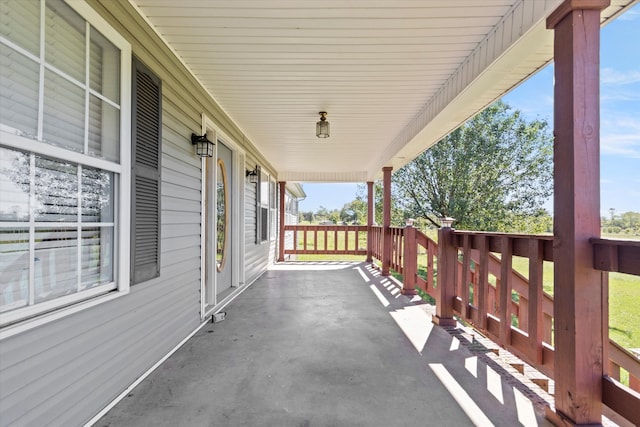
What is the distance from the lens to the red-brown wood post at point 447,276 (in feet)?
10.7

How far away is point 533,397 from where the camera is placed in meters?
2.00

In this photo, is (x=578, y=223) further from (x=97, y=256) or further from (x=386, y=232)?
(x=386, y=232)

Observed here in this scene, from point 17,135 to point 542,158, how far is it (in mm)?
13140

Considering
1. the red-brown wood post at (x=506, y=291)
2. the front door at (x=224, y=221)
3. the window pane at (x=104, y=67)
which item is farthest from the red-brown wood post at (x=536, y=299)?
the front door at (x=224, y=221)

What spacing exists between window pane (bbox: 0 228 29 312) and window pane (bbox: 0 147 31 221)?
7cm

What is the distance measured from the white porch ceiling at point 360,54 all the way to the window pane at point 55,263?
164 cm

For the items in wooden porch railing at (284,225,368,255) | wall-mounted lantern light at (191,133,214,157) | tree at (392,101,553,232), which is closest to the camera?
wall-mounted lantern light at (191,133,214,157)

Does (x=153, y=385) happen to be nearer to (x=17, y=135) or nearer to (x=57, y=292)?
(x=57, y=292)

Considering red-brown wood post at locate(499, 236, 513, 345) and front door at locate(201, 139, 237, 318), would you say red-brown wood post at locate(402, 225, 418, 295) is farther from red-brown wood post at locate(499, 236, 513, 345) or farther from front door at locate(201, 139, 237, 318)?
front door at locate(201, 139, 237, 318)

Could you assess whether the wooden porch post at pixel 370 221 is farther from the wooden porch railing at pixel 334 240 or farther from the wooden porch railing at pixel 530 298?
the wooden porch railing at pixel 530 298

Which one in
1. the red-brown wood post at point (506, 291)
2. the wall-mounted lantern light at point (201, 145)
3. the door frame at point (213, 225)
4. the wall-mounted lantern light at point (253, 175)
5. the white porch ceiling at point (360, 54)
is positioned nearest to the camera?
the white porch ceiling at point (360, 54)

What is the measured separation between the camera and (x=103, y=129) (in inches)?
73.9

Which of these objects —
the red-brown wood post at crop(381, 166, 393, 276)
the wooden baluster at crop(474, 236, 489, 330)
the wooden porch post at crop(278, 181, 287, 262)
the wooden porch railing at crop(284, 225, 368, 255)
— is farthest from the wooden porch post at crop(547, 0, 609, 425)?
the wooden porch post at crop(278, 181, 287, 262)

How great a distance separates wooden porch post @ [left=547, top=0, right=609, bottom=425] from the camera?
5.25ft
